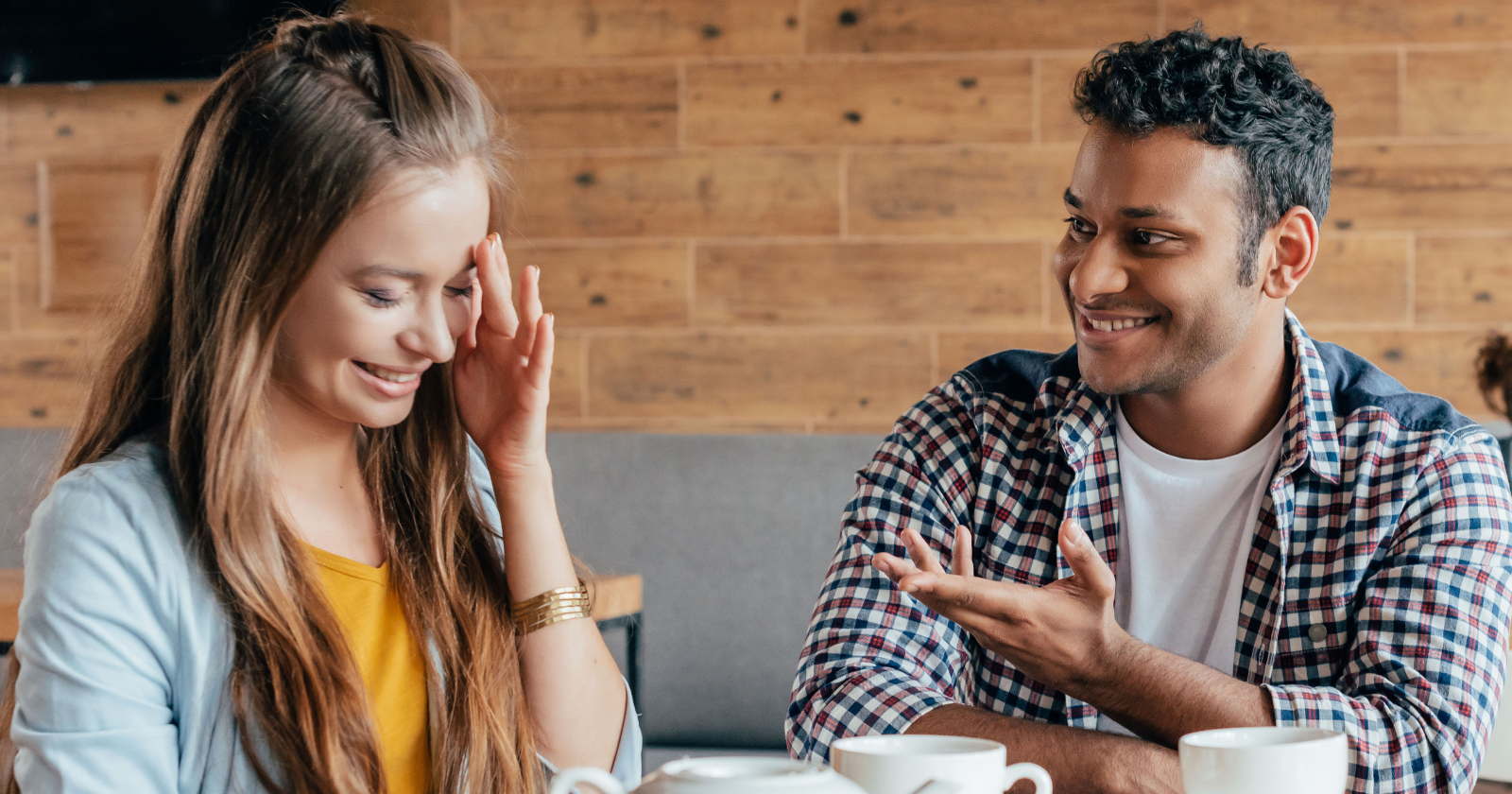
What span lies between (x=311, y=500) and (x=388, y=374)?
0.14 m

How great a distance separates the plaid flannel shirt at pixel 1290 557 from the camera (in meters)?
1.08

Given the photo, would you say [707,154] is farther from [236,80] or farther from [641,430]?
[236,80]

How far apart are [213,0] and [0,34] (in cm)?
52

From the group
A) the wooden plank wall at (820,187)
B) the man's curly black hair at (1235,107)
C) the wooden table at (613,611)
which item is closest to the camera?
the man's curly black hair at (1235,107)

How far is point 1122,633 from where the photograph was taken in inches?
39.2

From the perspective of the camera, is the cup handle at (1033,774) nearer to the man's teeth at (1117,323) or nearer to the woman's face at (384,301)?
the woman's face at (384,301)

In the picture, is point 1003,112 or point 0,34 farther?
point 0,34

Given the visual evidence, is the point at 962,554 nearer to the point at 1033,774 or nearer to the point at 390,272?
the point at 1033,774

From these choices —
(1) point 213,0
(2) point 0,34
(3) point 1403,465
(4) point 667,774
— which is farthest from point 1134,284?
(2) point 0,34

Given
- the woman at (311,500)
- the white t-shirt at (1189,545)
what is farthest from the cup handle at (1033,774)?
the white t-shirt at (1189,545)

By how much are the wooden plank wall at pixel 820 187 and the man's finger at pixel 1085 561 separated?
68.5 inches

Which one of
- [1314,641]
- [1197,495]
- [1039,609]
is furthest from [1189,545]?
[1039,609]

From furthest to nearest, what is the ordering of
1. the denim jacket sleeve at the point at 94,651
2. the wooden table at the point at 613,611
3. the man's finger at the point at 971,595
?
1. the wooden table at the point at 613,611
2. the man's finger at the point at 971,595
3. the denim jacket sleeve at the point at 94,651

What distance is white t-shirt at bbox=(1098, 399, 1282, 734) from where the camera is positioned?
1272mm
